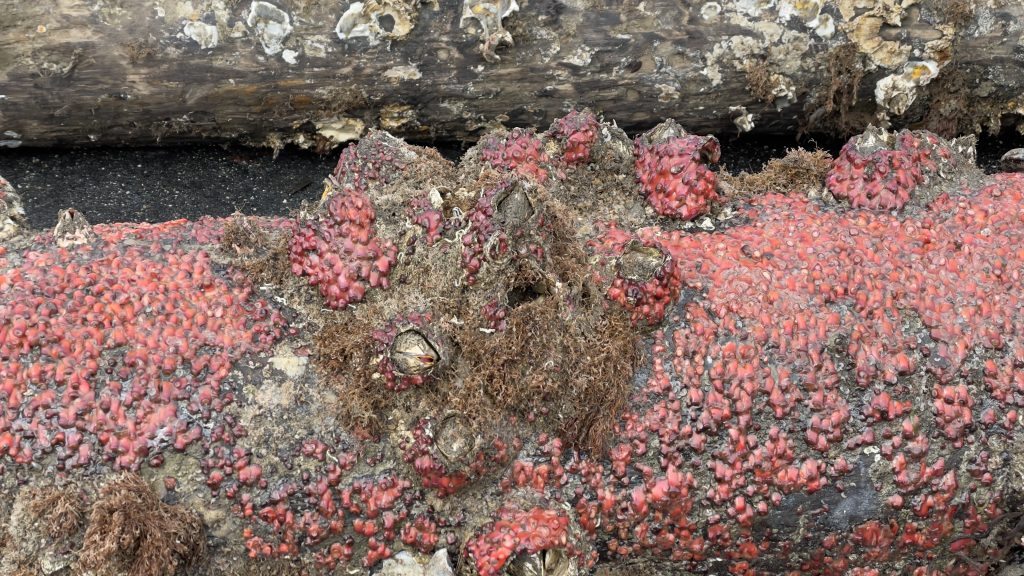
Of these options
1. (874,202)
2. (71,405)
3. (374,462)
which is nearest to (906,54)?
(874,202)

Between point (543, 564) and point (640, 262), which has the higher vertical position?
point (640, 262)

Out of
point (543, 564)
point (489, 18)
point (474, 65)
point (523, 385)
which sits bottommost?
point (543, 564)

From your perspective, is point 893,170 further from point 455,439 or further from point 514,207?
point 455,439

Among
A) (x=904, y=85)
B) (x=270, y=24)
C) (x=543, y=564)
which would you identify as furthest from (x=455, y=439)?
(x=904, y=85)

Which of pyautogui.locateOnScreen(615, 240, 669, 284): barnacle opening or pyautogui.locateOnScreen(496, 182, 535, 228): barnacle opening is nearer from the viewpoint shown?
pyautogui.locateOnScreen(496, 182, 535, 228): barnacle opening

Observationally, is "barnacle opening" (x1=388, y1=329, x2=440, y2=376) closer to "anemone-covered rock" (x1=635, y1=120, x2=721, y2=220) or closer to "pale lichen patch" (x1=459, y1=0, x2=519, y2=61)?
"anemone-covered rock" (x1=635, y1=120, x2=721, y2=220)

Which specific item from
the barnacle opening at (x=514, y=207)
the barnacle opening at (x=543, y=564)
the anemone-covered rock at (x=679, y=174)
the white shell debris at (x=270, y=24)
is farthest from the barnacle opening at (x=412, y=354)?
the white shell debris at (x=270, y=24)

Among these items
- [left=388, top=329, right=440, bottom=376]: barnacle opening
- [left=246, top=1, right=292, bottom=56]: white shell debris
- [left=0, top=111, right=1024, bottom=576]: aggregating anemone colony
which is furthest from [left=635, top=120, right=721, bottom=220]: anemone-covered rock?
[left=246, top=1, right=292, bottom=56]: white shell debris
